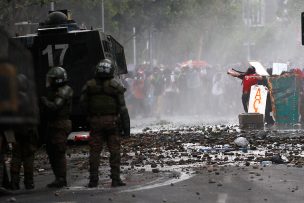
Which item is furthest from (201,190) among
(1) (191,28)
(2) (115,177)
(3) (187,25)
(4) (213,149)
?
(1) (191,28)

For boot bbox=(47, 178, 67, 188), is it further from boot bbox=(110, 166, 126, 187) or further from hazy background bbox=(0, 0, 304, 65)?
hazy background bbox=(0, 0, 304, 65)

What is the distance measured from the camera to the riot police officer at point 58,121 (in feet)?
40.0

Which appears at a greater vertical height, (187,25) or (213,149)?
(187,25)

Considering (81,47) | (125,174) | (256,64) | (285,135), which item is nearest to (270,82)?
(256,64)

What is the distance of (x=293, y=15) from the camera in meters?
79.2

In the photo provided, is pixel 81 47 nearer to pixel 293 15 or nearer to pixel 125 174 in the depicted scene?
pixel 125 174

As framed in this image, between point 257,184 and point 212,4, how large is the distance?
62446 millimetres

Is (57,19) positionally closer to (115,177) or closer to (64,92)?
(64,92)

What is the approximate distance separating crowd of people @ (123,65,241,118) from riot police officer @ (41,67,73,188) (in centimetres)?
2639

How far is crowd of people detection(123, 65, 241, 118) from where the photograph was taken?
39.8 metres

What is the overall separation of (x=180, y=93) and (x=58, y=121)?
29605 millimetres

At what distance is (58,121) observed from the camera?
40.3 feet

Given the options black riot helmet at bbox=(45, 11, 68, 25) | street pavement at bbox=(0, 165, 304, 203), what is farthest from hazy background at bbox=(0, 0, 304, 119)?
street pavement at bbox=(0, 165, 304, 203)

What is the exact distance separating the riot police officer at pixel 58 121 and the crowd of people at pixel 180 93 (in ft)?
86.6
